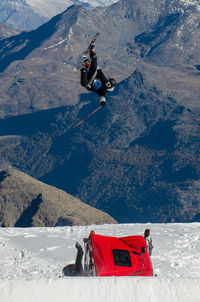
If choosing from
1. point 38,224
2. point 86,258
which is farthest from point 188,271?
point 38,224

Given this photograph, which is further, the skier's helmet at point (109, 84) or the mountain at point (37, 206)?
the mountain at point (37, 206)

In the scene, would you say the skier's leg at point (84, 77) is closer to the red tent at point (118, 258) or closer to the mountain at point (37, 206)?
the red tent at point (118, 258)

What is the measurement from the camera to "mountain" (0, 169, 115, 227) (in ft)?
339

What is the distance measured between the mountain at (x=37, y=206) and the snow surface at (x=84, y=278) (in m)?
71.6

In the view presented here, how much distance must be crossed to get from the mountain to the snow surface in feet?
235

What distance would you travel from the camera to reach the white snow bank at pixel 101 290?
33.6 feet

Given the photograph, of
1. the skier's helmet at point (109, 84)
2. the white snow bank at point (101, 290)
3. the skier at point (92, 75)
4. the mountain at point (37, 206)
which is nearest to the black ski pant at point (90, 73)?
the skier at point (92, 75)

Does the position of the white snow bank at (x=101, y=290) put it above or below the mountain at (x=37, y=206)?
above

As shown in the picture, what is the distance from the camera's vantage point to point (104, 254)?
11.6 m

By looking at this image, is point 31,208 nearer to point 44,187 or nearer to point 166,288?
point 44,187

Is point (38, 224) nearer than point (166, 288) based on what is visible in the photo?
No

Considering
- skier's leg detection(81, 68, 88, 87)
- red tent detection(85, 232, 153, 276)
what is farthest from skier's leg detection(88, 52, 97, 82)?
red tent detection(85, 232, 153, 276)

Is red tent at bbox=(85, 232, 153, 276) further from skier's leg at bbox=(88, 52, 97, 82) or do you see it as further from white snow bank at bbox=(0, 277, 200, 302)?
skier's leg at bbox=(88, 52, 97, 82)

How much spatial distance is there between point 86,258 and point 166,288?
2.70 meters
